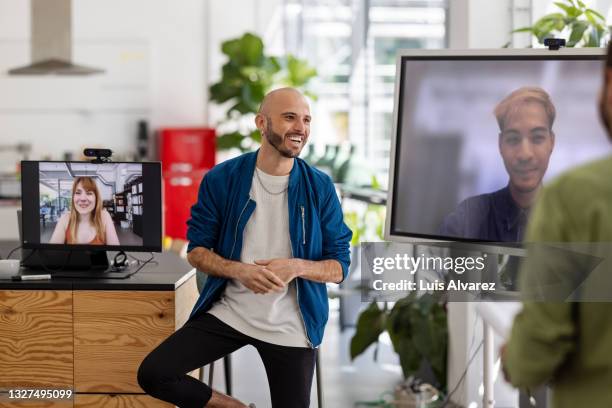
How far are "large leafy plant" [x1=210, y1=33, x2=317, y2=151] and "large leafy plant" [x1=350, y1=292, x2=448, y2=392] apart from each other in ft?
12.3

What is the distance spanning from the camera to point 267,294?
10.3 ft

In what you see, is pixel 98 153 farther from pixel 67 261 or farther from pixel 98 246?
pixel 67 261

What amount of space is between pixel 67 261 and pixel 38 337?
14.4 inches

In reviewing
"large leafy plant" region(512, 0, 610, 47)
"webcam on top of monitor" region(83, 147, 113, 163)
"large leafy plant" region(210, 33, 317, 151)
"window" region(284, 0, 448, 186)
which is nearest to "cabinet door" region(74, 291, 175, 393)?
"webcam on top of monitor" region(83, 147, 113, 163)

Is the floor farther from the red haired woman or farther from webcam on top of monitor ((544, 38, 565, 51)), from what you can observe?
webcam on top of monitor ((544, 38, 565, 51))

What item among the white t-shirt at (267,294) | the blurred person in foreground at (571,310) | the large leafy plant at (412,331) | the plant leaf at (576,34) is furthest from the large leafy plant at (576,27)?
the blurred person in foreground at (571,310)

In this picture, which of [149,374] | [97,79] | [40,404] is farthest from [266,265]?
[97,79]

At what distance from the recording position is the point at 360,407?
4.73m

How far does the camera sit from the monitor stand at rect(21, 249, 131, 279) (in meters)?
3.58

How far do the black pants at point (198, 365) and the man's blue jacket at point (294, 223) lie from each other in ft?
0.35

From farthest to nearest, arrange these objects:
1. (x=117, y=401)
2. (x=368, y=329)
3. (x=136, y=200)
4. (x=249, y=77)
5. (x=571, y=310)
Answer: (x=249, y=77)
(x=368, y=329)
(x=136, y=200)
(x=117, y=401)
(x=571, y=310)

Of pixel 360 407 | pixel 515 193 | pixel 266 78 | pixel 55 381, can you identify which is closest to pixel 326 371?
pixel 360 407

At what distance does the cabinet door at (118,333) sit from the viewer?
3297 mm

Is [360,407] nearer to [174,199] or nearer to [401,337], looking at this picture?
[401,337]
